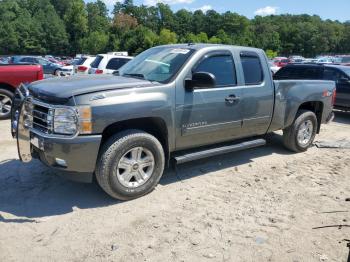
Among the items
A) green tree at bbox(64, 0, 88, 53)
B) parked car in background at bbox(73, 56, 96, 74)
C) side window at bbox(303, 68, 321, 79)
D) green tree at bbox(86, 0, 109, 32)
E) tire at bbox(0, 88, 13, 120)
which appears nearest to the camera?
tire at bbox(0, 88, 13, 120)

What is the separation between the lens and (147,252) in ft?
11.6

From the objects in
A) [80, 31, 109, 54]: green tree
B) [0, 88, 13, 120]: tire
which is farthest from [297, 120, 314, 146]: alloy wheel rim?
[80, 31, 109, 54]: green tree

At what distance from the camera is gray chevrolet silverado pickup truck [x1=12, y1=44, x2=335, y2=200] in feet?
13.4

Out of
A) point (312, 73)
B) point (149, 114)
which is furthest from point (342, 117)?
point (149, 114)

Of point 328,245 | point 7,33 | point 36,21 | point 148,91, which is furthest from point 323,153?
point 36,21

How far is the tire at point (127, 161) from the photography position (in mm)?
4297

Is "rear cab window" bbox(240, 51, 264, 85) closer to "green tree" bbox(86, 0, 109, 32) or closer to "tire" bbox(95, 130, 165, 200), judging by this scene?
"tire" bbox(95, 130, 165, 200)

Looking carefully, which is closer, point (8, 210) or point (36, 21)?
point (8, 210)

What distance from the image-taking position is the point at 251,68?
5828 mm

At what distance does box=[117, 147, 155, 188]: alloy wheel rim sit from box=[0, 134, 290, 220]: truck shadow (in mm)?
314

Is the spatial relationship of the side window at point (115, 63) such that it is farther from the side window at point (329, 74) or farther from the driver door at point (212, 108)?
the driver door at point (212, 108)

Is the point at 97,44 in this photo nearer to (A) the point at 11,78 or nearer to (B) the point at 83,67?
(B) the point at 83,67

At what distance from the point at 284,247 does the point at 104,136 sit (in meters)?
2.30

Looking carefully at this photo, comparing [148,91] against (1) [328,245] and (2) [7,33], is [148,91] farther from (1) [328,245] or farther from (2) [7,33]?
(2) [7,33]
